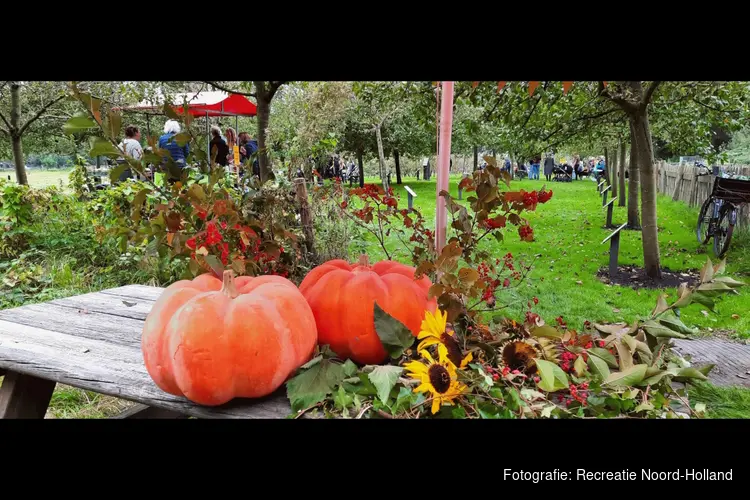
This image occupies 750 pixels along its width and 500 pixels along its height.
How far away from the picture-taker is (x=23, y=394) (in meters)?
1.59

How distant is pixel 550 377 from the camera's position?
42.0 inches

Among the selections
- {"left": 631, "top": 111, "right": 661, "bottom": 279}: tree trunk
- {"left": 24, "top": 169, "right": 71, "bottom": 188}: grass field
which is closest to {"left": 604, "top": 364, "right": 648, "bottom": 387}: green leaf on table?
{"left": 631, "top": 111, "right": 661, "bottom": 279}: tree trunk

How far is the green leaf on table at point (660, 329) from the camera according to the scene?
49.0 inches

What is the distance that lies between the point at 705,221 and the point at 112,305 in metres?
7.67

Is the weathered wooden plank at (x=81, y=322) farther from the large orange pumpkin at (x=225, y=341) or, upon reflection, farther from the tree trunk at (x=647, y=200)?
the tree trunk at (x=647, y=200)

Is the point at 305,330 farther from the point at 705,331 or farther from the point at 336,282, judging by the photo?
the point at 705,331

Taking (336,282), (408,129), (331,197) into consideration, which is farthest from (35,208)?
(408,129)

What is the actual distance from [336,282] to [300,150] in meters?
4.08

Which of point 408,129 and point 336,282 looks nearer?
point 336,282

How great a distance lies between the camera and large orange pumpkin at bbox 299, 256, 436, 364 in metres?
1.26

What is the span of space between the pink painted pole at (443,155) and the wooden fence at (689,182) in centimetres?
949

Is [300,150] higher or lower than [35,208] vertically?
higher
